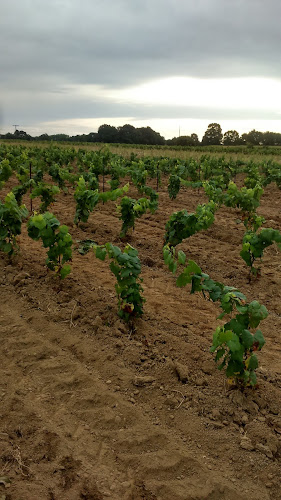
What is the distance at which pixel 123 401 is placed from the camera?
3695 mm

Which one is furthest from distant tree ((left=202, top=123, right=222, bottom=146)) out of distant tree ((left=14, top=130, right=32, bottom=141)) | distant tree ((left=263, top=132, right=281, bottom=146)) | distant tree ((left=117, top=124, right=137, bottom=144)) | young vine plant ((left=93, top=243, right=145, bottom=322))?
young vine plant ((left=93, top=243, right=145, bottom=322))

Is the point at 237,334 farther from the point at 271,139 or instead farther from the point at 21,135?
the point at 21,135

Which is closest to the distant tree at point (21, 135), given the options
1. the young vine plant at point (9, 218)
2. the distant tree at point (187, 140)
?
the distant tree at point (187, 140)

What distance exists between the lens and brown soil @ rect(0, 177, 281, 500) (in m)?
2.99

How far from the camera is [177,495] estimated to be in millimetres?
2898

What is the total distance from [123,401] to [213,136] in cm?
5779

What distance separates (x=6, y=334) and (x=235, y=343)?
2591mm

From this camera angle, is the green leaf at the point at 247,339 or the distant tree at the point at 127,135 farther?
the distant tree at the point at 127,135

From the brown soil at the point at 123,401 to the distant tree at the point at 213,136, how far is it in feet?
179

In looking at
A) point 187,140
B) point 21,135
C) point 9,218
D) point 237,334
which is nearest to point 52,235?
point 9,218

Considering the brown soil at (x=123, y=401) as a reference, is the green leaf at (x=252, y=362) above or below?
above

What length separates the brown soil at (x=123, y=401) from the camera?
2.99 m

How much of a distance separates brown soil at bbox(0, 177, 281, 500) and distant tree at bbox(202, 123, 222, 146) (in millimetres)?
54568

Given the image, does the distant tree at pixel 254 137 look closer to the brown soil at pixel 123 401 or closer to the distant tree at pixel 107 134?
the distant tree at pixel 107 134
